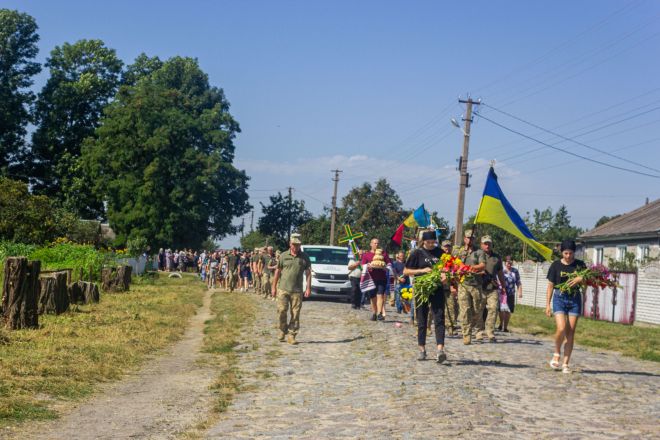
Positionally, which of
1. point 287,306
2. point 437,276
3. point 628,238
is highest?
point 628,238

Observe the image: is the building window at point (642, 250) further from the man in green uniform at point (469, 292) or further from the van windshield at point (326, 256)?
the man in green uniform at point (469, 292)

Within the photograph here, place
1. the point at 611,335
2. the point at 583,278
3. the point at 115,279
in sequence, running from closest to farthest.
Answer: the point at 583,278
the point at 611,335
the point at 115,279

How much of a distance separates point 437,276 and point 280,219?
244 ft

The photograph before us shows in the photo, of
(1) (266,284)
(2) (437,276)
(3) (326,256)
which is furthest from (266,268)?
(2) (437,276)

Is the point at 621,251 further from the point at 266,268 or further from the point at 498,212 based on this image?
the point at 498,212

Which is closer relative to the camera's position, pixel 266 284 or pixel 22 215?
pixel 266 284

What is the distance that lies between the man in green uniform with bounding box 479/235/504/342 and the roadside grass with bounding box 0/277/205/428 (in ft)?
19.1

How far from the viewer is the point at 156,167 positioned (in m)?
58.0

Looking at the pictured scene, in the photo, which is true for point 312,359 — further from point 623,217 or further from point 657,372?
point 623,217

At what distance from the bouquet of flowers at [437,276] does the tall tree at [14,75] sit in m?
50.8

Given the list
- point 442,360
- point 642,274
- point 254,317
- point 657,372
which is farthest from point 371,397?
point 642,274

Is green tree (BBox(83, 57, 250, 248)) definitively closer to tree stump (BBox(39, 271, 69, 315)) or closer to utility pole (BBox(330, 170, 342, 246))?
utility pole (BBox(330, 170, 342, 246))

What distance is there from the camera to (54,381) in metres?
9.61

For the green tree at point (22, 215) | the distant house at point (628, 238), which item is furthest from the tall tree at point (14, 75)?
the distant house at point (628, 238)
